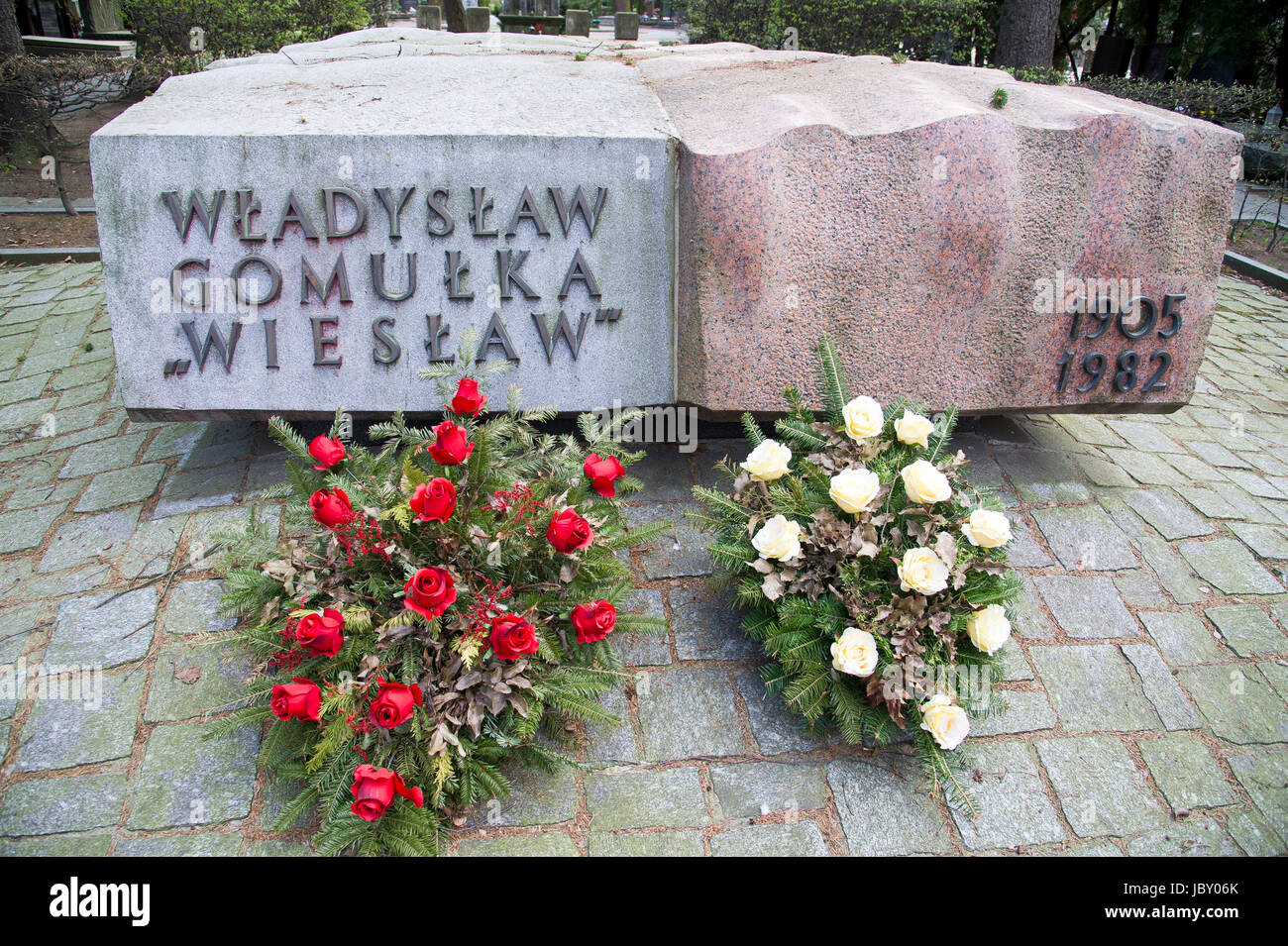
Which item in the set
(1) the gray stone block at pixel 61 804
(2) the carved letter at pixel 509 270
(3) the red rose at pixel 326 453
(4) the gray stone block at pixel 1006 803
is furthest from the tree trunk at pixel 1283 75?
(1) the gray stone block at pixel 61 804

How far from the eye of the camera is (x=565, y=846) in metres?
2.32

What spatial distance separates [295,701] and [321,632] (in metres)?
0.17

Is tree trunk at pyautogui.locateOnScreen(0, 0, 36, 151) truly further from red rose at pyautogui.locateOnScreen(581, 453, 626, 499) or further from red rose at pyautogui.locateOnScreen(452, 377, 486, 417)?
red rose at pyautogui.locateOnScreen(581, 453, 626, 499)

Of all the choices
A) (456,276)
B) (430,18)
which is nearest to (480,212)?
(456,276)

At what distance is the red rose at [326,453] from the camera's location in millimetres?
2639

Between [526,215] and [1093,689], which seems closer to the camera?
[1093,689]

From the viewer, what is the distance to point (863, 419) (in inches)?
111

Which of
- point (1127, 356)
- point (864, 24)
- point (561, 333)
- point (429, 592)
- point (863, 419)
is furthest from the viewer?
point (864, 24)

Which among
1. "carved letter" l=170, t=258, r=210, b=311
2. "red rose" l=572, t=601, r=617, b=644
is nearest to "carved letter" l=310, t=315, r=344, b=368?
"carved letter" l=170, t=258, r=210, b=311

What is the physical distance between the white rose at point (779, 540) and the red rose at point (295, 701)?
132 cm

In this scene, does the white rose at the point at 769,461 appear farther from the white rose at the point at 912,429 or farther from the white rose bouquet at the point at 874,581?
the white rose at the point at 912,429

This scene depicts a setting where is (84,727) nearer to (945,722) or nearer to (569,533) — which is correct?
(569,533)
